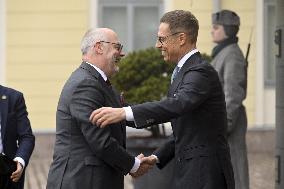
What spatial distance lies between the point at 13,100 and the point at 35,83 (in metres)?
10.1

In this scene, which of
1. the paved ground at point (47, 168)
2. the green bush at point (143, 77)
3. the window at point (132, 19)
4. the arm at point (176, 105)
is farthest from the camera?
the window at point (132, 19)

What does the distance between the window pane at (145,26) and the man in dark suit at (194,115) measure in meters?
11.3

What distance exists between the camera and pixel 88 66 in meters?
5.82

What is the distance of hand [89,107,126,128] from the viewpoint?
211 inches

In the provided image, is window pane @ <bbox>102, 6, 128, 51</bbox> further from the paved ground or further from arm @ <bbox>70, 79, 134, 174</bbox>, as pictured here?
arm @ <bbox>70, 79, 134, 174</bbox>

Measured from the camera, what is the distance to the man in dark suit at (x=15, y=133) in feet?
21.5

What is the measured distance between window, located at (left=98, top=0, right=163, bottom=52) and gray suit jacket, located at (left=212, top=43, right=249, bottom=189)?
25.2ft

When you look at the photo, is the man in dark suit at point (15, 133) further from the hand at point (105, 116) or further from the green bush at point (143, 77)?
the green bush at point (143, 77)

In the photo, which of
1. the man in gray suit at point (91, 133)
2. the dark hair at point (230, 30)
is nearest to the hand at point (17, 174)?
the man in gray suit at point (91, 133)

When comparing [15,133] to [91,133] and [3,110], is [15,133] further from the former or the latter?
[91,133]

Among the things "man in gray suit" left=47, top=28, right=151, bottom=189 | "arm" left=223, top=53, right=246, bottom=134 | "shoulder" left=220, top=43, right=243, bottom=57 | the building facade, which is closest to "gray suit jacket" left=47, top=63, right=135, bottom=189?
"man in gray suit" left=47, top=28, right=151, bottom=189

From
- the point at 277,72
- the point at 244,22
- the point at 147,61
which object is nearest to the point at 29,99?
the point at 244,22

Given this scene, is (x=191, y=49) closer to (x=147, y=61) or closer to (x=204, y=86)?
(x=204, y=86)

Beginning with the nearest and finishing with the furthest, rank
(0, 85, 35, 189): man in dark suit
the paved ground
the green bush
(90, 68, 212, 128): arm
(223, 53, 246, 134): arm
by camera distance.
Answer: (90, 68, 212, 128): arm < (0, 85, 35, 189): man in dark suit < (223, 53, 246, 134): arm < the green bush < the paved ground
